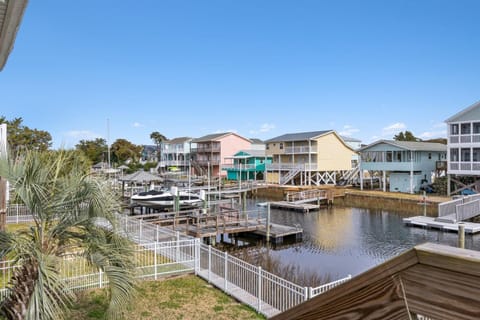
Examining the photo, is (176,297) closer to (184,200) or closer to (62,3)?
(62,3)

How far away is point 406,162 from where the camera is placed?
111ft

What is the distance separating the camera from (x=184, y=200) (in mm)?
26578

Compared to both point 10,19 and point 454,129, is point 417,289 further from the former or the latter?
point 454,129

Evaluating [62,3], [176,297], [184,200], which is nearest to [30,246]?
[176,297]

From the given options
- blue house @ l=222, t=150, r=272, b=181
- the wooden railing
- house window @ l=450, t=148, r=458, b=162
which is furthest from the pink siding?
the wooden railing

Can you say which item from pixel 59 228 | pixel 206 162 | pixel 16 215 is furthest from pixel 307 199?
pixel 206 162

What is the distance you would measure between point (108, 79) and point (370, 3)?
71.0 ft

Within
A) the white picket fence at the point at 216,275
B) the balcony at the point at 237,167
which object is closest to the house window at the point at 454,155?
the white picket fence at the point at 216,275

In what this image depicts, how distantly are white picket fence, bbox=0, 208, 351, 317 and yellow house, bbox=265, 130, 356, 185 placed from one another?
3249 cm

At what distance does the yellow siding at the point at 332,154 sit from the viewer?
4453 cm

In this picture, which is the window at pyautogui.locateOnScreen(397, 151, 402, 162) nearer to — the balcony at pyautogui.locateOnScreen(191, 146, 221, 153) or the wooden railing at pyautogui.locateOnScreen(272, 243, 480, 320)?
the balcony at pyautogui.locateOnScreen(191, 146, 221, 153)

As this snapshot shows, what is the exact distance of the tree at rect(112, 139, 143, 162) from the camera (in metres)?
67.7

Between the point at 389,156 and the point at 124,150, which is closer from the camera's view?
the point at 389,156

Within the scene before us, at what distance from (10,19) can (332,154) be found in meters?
44.6
